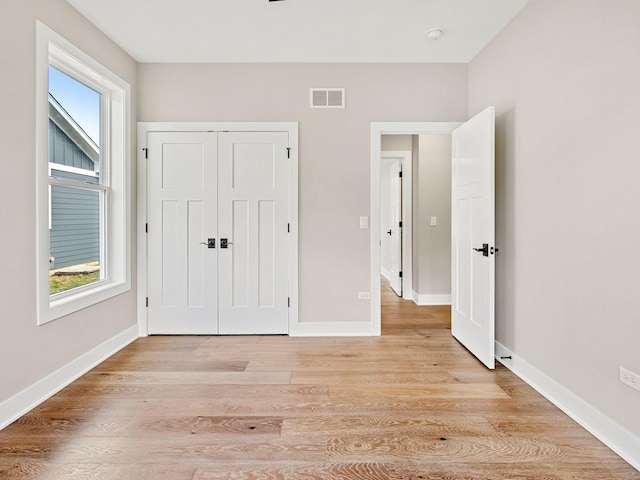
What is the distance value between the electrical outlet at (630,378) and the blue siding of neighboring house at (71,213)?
139 inches

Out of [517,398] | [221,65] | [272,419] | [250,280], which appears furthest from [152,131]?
[517,398]

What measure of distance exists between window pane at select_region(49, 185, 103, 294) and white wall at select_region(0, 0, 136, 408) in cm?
34

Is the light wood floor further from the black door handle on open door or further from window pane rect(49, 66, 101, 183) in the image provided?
window pane rect(49, 66, 101, 183)

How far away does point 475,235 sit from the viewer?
3.00m

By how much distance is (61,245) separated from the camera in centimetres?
264

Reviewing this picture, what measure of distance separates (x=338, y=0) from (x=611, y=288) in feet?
8.11

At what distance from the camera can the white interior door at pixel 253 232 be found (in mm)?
3512

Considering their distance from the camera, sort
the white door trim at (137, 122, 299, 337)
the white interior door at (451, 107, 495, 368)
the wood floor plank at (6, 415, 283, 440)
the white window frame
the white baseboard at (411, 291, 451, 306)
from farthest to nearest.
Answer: the white baseboard at (411, 291, 451, 306) → the white door trim at (137, 122, 299, 337) → the white interior door at (451, 107, 495, 368) → the white window frame → the wood floor plank at (6, 415, 283, 440)

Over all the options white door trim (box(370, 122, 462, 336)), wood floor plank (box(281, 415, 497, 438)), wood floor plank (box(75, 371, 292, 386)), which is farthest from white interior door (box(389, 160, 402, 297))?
wood floor plank (box(281, 415, 497, 438))

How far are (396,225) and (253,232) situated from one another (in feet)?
10.3

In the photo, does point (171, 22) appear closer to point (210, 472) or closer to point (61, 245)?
point (61, 245)

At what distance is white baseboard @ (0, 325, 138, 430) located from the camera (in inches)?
79.7

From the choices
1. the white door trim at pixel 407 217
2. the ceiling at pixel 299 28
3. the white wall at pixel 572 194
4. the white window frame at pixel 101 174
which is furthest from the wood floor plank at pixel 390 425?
the white door trim at pixel 407 217

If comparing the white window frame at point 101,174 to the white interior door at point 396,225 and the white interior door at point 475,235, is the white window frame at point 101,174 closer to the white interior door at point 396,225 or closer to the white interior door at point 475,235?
the white interior door at point 475,235
